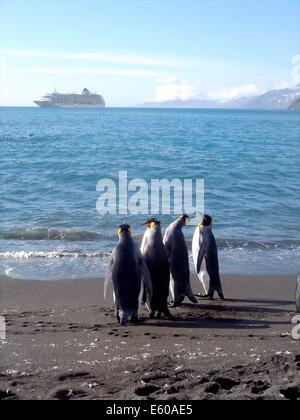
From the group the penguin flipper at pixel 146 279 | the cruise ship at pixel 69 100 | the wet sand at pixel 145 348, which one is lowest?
the wet sand at pixel 145 348

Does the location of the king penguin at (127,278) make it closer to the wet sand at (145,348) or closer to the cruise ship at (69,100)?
the wet sand at (145,348)

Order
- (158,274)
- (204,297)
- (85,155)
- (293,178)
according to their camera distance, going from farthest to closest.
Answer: (85,155) → (293,178) → (204,297) → (158,274)

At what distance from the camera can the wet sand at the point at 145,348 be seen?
4.48 metres

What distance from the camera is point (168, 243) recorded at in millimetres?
8008

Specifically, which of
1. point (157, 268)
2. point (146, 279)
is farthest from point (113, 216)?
point (146, 279)

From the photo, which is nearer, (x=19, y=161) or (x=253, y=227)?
A: (x=253, y=227)

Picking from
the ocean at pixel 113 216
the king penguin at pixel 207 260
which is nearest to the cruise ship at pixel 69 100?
the ocean at pixel 113 216

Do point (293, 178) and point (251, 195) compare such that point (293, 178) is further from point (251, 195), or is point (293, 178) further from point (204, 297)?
point (204, 297)

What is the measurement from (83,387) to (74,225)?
8.85m

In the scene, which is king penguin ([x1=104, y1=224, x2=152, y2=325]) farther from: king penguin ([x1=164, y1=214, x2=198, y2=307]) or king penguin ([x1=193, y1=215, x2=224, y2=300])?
king penguin ([x1=193, y1=215, x2=224, y2=300])

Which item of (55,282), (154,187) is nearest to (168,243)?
(55,282)

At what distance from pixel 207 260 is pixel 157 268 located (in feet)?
3.86

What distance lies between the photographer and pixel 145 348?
18.6 feet
